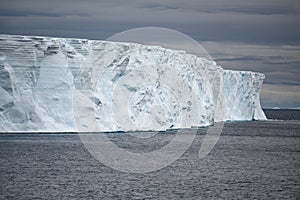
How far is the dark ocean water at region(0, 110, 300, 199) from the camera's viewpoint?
20125 mm

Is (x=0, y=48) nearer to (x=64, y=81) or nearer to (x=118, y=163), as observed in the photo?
(x=64, y=81)

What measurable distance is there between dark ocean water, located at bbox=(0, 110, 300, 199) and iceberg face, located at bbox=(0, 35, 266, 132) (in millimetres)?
1593

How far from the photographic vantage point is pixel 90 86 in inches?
1428

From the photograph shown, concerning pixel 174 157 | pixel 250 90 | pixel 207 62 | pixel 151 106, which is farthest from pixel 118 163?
pixel 250 90

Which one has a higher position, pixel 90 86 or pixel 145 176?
pixel 90 86

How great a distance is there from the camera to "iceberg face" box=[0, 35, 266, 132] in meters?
33.5

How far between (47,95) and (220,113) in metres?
25.1

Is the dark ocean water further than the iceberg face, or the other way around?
the iceberg face

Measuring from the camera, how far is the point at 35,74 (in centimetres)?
3434

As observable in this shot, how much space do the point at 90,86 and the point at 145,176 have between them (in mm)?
12703

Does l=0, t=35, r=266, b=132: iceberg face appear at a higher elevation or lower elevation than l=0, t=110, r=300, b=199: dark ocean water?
higher

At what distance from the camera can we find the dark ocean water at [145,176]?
20.1 metres

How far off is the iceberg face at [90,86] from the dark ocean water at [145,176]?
5.23ft

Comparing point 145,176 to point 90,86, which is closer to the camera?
point 145,176
